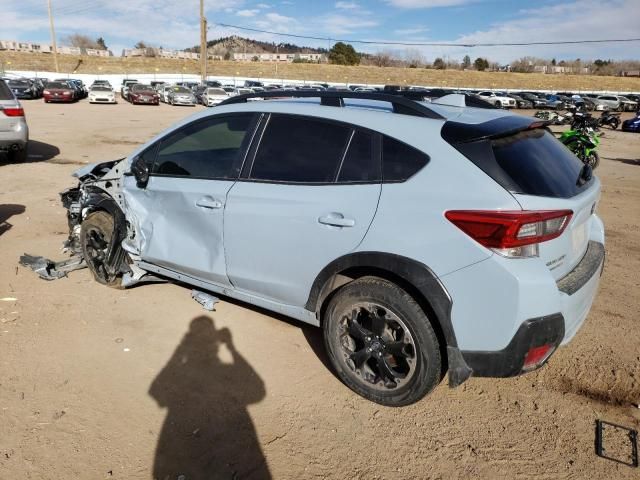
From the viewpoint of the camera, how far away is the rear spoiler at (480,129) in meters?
2.47

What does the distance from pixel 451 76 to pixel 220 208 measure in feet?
237

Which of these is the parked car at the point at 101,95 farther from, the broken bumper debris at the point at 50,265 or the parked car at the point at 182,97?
the broken bumper debris at the point at 50,265

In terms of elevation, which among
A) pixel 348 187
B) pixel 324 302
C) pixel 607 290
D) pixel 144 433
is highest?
pixel 348 187

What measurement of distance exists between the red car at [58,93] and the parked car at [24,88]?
3.58m

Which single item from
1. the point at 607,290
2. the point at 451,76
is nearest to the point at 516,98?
the point at 451,76

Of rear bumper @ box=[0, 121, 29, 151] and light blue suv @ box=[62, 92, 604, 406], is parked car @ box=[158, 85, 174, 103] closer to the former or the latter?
rear bumper @ box=[0, 121, 29, 151]

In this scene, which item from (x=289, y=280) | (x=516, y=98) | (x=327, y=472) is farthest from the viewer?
(x=516, y=98)

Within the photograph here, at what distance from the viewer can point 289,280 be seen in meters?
2.99

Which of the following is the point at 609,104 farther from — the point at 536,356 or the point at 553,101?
the point at 536,356

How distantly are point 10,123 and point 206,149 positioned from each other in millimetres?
7850

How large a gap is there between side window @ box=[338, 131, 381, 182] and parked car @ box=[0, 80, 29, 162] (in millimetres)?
9063

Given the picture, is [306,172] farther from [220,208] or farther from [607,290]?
[607,290]

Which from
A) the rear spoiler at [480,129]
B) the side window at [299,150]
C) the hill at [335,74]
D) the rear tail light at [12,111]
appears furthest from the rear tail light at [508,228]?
the hill at [335,74]

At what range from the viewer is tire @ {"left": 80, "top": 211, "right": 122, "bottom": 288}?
13.6ft
